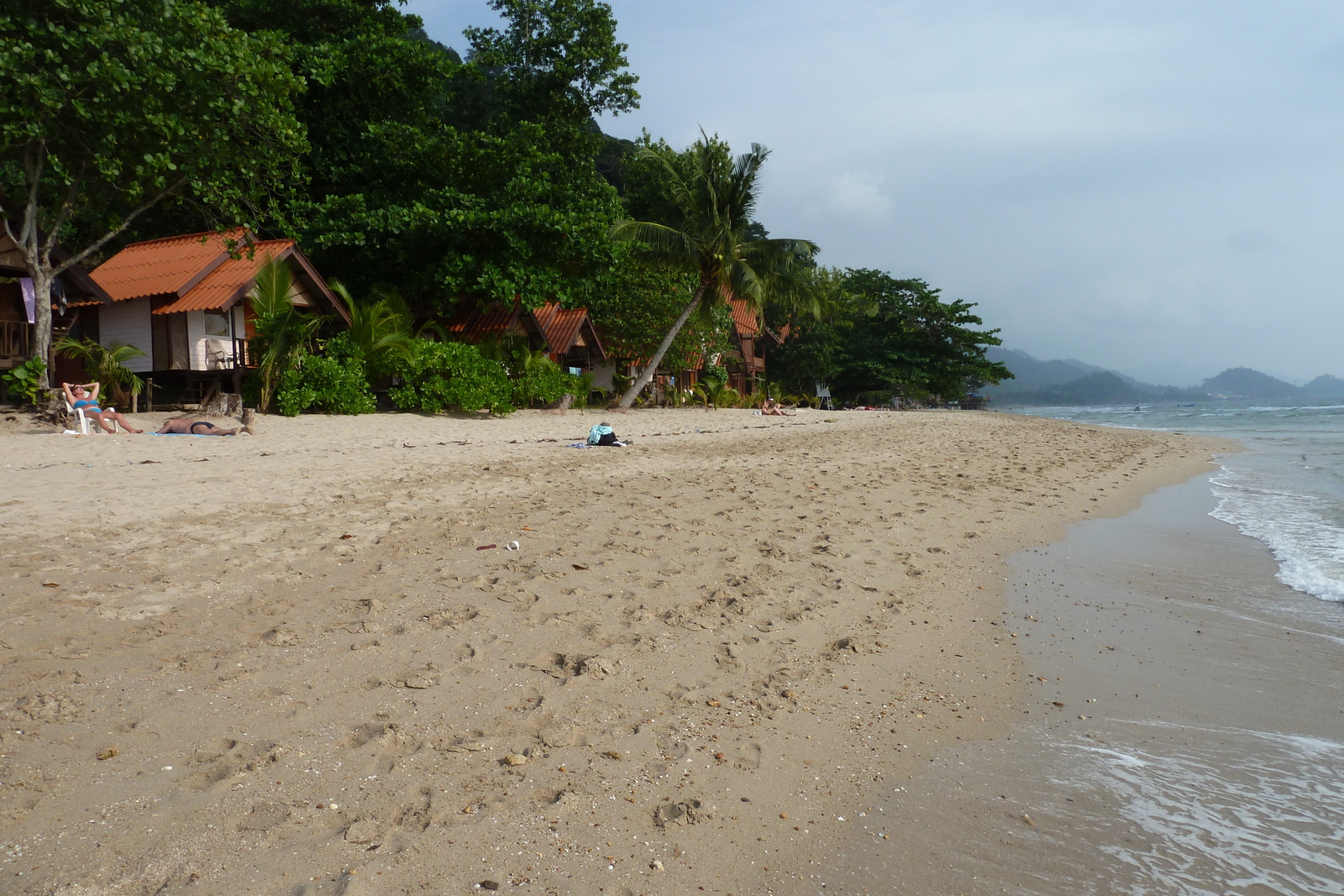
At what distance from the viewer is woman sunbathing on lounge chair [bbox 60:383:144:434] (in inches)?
476

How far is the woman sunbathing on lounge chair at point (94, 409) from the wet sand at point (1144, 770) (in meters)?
13.0

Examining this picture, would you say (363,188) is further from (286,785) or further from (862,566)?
(286,785)

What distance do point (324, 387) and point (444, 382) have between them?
2.52 m

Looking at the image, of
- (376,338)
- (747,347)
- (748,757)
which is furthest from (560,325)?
(748,757)

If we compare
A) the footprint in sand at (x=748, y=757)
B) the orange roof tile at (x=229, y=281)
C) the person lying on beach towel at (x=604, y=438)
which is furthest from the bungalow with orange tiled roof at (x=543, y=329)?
the footprint in sand at (x=748, y=757)

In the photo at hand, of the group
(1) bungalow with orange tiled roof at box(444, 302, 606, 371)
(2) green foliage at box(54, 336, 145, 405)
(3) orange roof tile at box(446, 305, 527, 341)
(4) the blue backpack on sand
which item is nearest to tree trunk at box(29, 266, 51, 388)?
(2) green foliage at box(54, 336, 145, 405)

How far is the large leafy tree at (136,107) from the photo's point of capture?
12695mm

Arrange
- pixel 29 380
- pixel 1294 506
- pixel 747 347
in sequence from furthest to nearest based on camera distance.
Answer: pixel 747 347, pixel 29 380, pixel 1294 506

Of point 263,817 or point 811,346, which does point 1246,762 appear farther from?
point 811,346

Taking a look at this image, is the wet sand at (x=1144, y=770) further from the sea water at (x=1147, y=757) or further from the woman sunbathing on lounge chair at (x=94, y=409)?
the woman sunbathing on lounge chair at (x=94, y=409)

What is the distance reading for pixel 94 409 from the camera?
40.2ft

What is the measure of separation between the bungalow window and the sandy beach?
11.8m

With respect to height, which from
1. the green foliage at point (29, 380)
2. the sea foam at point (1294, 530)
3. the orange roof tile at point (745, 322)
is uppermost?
the orange roof tile at point (745, 322)

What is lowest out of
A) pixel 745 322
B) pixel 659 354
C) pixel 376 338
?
pixel 376 338
